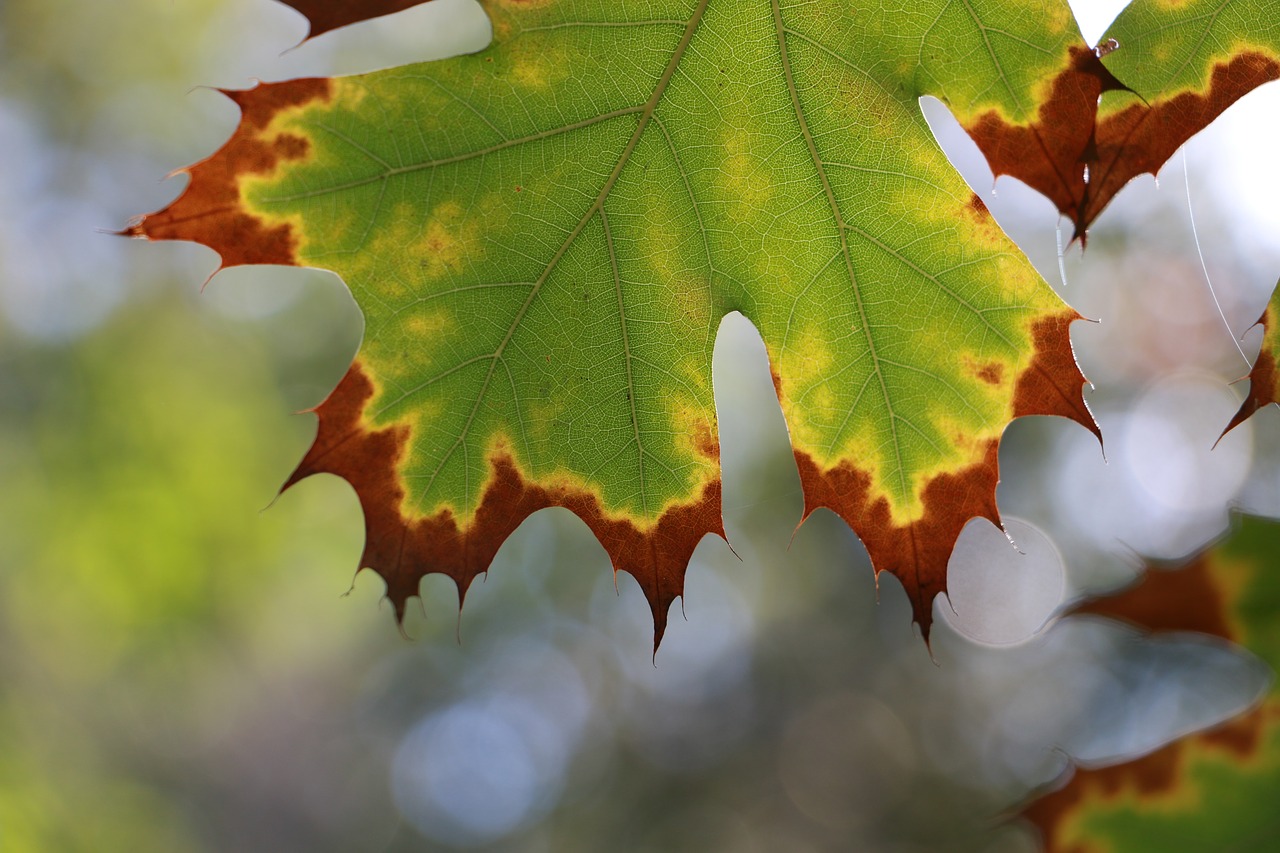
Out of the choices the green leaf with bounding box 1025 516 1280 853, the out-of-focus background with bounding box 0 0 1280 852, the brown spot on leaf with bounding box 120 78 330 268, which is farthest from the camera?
the out-of-focus background with bounding box 0 0 1280 852

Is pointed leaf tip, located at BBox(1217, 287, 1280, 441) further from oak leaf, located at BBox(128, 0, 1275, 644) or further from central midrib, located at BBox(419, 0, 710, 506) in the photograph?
central midrib, located at BBox(419, 0, 710, 506)

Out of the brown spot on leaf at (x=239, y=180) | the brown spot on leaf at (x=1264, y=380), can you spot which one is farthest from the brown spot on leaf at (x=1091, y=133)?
the brown spot on leaf at (x=239, y=180)

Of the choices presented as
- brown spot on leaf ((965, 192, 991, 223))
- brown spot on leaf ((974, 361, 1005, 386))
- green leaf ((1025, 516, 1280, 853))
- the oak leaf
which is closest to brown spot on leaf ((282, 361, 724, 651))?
the oak leaf

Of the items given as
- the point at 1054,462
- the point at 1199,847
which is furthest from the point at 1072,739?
the point at 1199,847

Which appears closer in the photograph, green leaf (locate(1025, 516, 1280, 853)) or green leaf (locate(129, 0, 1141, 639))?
green leaf (locate(129, 0, 1141, 639))

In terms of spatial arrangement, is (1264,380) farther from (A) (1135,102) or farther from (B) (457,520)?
(B) (457,520)

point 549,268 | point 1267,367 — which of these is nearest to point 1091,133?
point 1267,367
